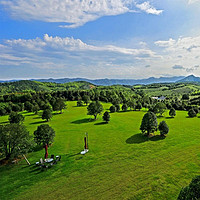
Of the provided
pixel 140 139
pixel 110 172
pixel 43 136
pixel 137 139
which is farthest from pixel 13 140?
pixel 140 139

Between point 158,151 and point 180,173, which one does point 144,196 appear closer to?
point 180,173

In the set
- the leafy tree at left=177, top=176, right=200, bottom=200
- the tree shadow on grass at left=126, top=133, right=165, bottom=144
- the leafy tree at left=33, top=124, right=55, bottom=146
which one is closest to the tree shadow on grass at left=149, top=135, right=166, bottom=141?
the tree shadow on grass at left=126, top=133, right=165, bottom=144

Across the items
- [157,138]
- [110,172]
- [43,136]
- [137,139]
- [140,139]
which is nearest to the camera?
[110,172]

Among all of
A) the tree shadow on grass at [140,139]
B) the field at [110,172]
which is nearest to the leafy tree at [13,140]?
the field at [110,172]

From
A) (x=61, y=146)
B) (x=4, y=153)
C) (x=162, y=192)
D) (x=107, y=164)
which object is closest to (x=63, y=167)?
(x=107, y=164)

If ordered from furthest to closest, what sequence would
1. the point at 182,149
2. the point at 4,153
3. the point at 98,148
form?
1. the point at 98,148
2. the point at 182,149
3. the point at 4,153

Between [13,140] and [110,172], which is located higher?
[13,140]

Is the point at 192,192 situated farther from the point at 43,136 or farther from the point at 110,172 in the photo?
the point at 43,136

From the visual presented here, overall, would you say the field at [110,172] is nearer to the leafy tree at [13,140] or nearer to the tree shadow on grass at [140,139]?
the tree shadow on grass at [140,139]
